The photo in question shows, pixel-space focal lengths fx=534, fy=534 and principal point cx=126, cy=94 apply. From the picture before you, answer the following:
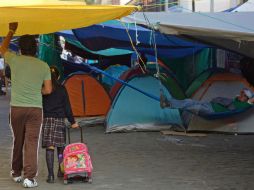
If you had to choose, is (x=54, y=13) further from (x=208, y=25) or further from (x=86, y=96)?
(x=86, y=96)

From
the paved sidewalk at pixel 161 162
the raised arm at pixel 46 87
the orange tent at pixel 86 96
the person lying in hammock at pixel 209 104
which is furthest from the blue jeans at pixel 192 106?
the raised arm at pixel 46 87

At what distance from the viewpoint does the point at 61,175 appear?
7074mm

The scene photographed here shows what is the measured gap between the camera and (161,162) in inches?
321

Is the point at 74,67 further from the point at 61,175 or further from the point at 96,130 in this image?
the point at 61,175

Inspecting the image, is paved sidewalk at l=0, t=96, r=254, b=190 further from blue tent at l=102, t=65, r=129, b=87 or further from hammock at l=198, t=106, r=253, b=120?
blue tent at l=102, t=65, r=129, b=87

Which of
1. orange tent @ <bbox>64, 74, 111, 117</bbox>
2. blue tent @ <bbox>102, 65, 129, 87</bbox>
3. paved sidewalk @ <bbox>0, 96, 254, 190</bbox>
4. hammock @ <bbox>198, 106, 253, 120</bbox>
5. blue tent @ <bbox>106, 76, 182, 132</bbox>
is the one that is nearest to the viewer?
paved sidewalk @ <bbox>0, 96, 254, 190</bbox>

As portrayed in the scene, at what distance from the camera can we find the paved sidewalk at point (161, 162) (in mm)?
6844

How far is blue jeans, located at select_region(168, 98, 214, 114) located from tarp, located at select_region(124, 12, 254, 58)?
2217mm

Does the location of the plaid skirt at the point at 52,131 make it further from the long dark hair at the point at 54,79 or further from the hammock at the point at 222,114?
the hammock at the point at 222,114

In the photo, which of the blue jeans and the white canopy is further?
the blue jeans

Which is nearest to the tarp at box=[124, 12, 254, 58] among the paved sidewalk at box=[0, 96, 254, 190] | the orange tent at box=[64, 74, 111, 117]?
the paved sidewalk at box=[0, 96, 254, 190]

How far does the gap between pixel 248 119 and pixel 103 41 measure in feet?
10.8

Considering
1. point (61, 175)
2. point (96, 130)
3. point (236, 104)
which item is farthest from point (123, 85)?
point (61, 175)

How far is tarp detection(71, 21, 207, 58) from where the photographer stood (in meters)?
9.10
